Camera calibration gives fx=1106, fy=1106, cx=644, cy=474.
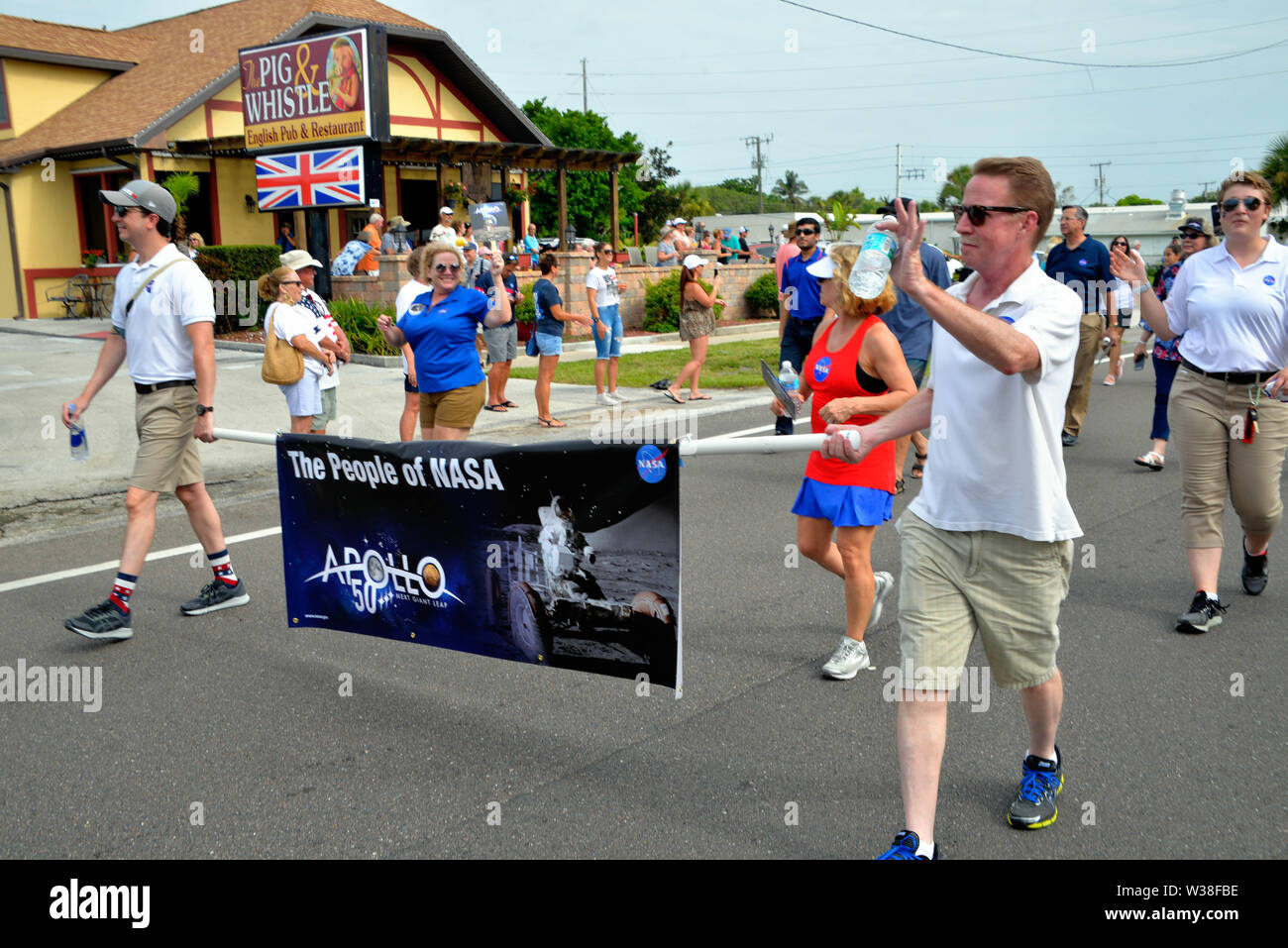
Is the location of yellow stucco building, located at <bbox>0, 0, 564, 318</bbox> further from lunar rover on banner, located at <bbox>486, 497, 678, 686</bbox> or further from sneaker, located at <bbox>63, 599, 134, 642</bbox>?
lunar rover on banner, located at <bbox>486, 497, 678, 686</bbox>

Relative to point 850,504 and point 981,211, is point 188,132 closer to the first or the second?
point 850,504

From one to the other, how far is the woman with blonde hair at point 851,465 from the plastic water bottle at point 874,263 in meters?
1.34

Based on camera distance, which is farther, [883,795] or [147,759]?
[147,759]

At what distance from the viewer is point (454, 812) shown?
365cm

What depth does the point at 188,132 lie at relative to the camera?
25.7 metres

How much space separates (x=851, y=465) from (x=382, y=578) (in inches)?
76.8

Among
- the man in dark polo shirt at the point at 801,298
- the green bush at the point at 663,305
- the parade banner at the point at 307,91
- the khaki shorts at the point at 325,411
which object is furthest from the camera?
the green bush at the point at 663,305

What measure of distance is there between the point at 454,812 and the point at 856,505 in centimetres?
202

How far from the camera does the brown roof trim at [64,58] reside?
89.5 feet

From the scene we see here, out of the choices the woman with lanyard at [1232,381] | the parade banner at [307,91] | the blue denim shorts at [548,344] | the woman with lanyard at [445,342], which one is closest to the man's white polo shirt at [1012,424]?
the woman with lanyard at [1232,381]

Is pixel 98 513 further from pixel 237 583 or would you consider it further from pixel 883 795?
pixel 883 795

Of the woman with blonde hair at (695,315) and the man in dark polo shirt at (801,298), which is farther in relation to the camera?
the woman with blonde hair at (695,315)

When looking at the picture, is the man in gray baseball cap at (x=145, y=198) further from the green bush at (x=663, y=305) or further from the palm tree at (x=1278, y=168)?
the palm tree at (x=1278, y=168)
